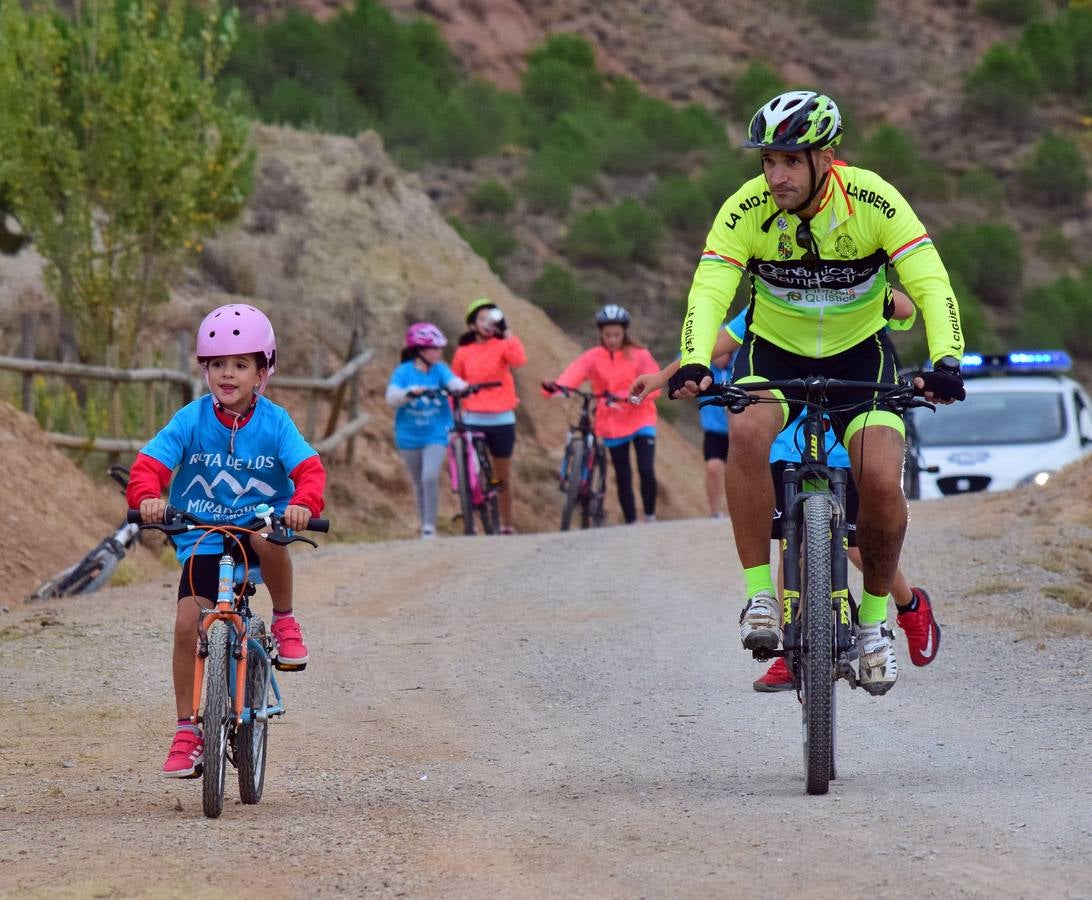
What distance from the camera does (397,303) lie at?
100 ft

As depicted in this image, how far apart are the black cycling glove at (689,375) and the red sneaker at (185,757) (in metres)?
2.07

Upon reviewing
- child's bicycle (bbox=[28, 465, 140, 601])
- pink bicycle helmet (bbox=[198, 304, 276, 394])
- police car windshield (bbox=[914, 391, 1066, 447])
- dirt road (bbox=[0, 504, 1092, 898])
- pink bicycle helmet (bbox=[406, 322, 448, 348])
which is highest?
pink bicycle helmet (bbox=[406, 322, 448, 348])

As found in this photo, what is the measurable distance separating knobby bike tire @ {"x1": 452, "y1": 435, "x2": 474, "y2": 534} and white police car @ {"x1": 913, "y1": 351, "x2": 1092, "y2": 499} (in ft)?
14.5

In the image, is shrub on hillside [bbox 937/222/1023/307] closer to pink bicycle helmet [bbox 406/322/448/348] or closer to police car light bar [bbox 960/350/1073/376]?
police car light bar [bbox 960/350/1073/376]

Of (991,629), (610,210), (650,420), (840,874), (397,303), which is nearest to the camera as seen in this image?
(840,874)

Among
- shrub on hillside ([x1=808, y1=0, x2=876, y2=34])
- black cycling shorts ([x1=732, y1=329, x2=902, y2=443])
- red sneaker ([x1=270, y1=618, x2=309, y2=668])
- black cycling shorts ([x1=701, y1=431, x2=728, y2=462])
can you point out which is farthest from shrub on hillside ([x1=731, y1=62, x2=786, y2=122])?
red sneaker ([x1=270, y1=618, x2=309, y2=668])

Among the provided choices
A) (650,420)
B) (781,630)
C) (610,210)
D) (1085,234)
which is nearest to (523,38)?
(610,210)

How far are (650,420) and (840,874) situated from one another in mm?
12963

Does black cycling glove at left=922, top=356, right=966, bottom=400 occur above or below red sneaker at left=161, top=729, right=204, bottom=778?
above

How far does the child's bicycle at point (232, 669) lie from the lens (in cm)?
634

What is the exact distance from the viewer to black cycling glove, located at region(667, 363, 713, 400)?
21.9 feet

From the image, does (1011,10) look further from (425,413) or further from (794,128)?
(794,128)

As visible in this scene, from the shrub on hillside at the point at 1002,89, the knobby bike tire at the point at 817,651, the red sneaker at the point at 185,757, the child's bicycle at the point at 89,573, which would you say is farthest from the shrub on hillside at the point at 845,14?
the red sneaker at the point at 185,757

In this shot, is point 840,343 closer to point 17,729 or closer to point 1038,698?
point 1038,698
